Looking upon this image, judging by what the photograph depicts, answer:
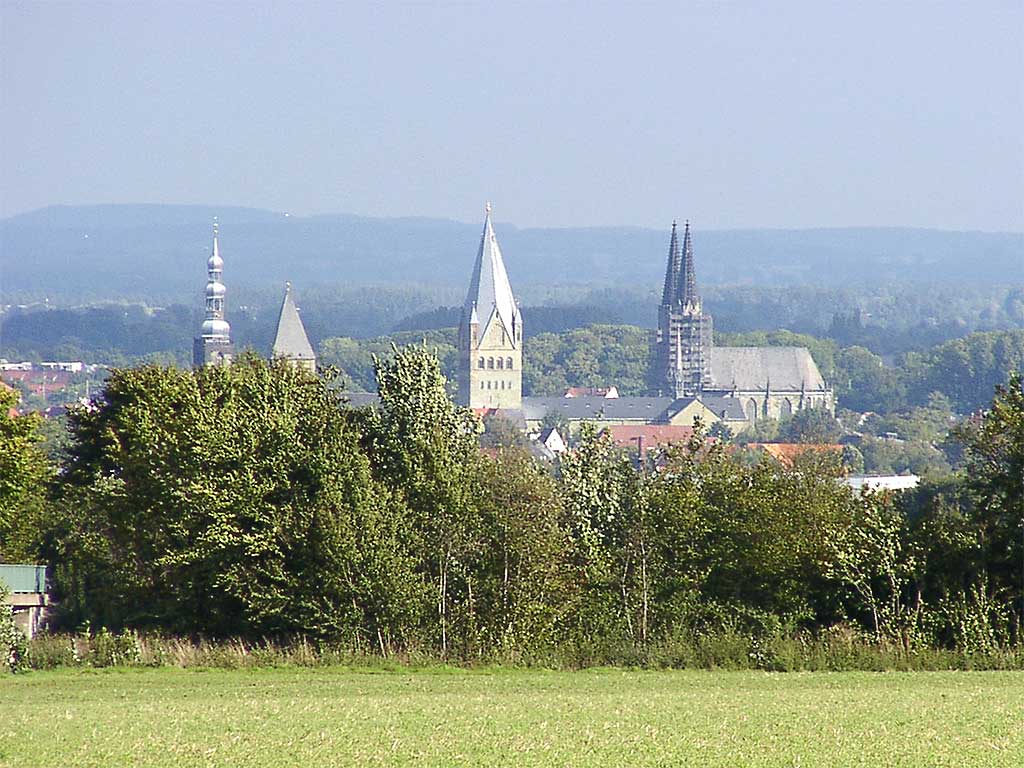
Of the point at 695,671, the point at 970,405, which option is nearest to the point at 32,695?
the point at 695,671

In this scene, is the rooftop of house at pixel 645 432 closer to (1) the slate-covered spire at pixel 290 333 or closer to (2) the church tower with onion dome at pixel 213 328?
(1) the slate-covered spire at pixel 290 333

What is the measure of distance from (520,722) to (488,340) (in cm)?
15049

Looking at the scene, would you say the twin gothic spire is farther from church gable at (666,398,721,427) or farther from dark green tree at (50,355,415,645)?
dark green tree at (50,355,415,645)

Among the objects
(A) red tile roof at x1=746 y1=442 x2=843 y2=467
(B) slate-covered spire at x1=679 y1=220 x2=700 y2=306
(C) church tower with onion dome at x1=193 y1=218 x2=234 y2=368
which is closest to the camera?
(A) red tile roof at x1=746 y1=442 x2=843 y2=467

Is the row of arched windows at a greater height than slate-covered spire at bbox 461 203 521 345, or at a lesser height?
lesser

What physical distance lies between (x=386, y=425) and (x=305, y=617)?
3339 millimetres

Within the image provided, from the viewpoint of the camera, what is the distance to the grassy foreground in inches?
524

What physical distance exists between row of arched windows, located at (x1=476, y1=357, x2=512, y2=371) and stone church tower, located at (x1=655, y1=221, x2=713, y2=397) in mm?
30032

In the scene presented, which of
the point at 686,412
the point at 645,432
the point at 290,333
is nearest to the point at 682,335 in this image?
the point at 686,412

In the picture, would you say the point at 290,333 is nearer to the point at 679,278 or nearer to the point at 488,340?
the point at 488,340

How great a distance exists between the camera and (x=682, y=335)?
196000mm

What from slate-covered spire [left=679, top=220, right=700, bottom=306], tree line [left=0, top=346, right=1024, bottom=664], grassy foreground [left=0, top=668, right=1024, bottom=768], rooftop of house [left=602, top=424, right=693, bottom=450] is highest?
slate-covered spire [left=679, top=220, right=700, bottom=306]

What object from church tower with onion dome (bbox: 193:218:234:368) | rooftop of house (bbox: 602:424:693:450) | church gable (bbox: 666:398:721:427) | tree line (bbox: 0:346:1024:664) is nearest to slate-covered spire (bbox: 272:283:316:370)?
church tower with onion dome (bbox: 193:218:234:368)

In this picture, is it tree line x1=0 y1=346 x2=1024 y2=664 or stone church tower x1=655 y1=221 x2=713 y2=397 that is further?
stone church tower x1=655 y1=221 x2=713 y2=397
